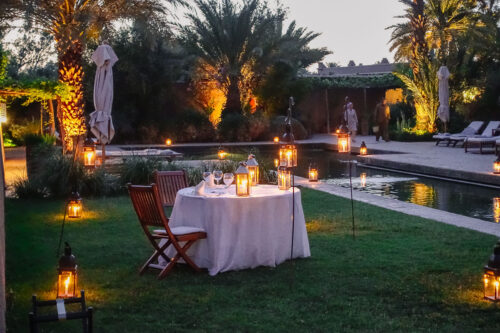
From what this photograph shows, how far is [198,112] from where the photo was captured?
33.3m

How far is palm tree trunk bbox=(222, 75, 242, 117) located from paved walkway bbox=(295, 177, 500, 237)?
18209 millimetres

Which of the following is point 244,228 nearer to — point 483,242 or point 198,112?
point 483,242

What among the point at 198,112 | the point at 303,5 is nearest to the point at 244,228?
the point at 198,112

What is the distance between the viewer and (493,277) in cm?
620

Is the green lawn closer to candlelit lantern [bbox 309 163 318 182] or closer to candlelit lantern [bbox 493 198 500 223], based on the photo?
candlelit lantern [bbox 493 198 500 223]

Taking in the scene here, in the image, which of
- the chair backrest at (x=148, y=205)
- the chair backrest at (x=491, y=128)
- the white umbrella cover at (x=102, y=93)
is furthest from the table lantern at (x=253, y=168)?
the chair backrest at (x=491, y=128)

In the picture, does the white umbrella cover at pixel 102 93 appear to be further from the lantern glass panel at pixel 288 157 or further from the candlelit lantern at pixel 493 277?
the candlelit lantern at pixel 493 277

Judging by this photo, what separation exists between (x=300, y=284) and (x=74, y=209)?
17.3ft

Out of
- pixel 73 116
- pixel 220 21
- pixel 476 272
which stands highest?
pixel 220 21

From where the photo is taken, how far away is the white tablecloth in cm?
770

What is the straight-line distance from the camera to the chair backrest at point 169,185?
12133mm

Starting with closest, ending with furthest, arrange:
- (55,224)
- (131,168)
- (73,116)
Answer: (55,224)
(131,168)
(73,116)

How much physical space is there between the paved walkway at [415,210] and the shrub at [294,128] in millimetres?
17388

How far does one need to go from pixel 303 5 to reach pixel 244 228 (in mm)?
28417
